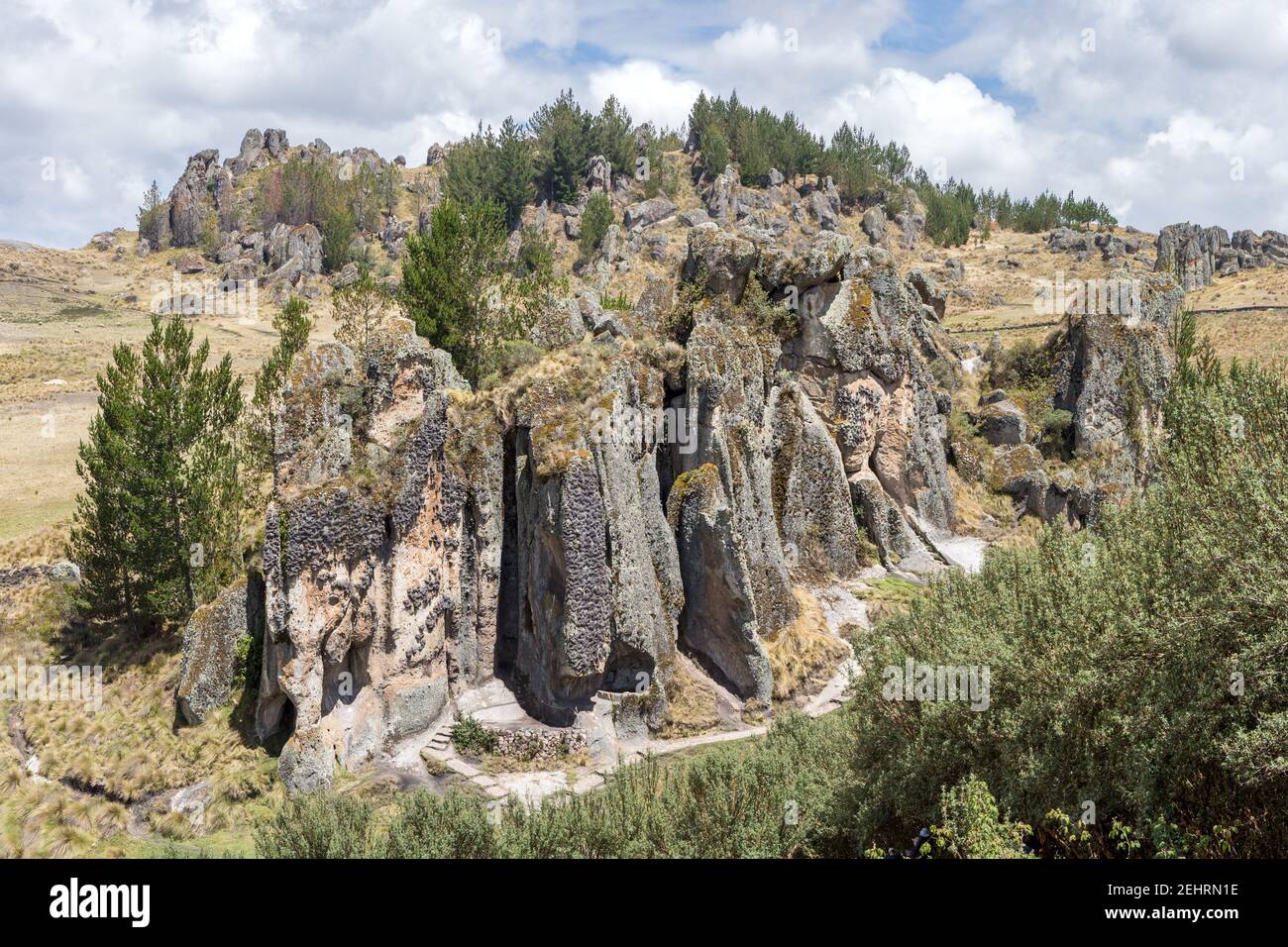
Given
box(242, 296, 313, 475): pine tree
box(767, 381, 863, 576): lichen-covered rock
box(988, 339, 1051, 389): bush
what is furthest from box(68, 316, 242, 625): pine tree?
box(988, 339, 1051, 389): bush

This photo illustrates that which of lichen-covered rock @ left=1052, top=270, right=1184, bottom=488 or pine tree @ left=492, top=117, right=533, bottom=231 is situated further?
pine tree @ left=492, top=117, right=533, bottom=231

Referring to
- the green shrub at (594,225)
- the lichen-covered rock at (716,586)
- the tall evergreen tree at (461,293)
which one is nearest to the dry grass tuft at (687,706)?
the lichen-covered rock at (716,586)

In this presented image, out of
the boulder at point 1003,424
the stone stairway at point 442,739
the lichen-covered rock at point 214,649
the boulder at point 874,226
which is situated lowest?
the stone stairway at point 442,739

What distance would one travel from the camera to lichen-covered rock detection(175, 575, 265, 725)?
72.3 feet

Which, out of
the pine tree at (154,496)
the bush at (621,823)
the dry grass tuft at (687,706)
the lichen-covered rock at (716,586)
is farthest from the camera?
the pine tree at (154,496)

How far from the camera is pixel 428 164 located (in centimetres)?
14038

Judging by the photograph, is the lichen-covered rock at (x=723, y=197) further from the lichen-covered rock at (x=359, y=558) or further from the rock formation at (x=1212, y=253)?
the lichen-covered rock at (x=359, y=558)

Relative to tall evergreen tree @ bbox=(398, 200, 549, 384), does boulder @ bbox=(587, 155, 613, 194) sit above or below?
above

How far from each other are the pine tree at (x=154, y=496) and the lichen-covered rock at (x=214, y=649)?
4.46 meters

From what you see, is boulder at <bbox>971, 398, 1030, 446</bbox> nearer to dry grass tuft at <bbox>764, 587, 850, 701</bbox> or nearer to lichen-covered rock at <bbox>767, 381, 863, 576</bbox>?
lichen-covered rock at <bbox>767, 381, 863, 576</bbox>

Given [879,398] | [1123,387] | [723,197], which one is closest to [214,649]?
[879,398]

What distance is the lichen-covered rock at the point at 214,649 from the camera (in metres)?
22.0

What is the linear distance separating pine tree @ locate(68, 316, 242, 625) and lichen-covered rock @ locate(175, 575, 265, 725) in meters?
4.46
